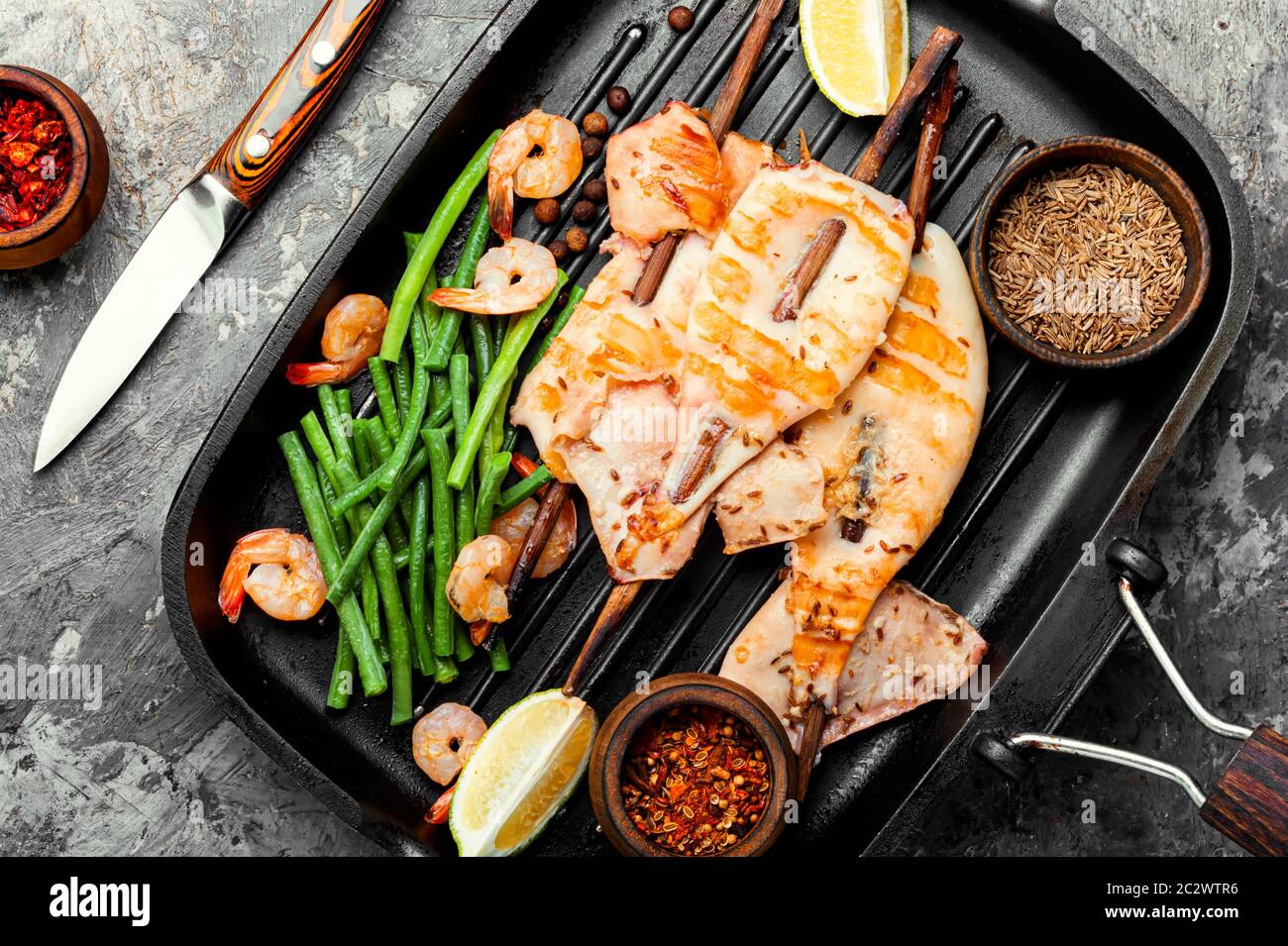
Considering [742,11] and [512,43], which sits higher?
[742,11]

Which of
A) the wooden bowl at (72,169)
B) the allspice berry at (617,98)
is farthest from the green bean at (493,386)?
the wooden bowl at (72,169)

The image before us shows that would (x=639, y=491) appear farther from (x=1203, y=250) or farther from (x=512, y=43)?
(x=1203, y=250)

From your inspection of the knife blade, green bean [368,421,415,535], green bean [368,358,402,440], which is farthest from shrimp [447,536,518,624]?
the knife blade

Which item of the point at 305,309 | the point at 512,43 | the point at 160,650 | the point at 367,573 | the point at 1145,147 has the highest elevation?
the point at 1145,147

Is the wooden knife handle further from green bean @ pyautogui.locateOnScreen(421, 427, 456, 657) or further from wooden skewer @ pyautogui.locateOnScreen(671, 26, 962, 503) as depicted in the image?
wooden skewer @ pyautogui.locateOnScreen(671, 26, 962, 503)

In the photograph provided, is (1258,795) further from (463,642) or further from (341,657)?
(341,657)

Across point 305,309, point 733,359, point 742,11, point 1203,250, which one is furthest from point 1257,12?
point 305,309

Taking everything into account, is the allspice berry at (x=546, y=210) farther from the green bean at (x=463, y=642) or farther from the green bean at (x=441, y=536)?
the green bean at (x=463, y=642)
